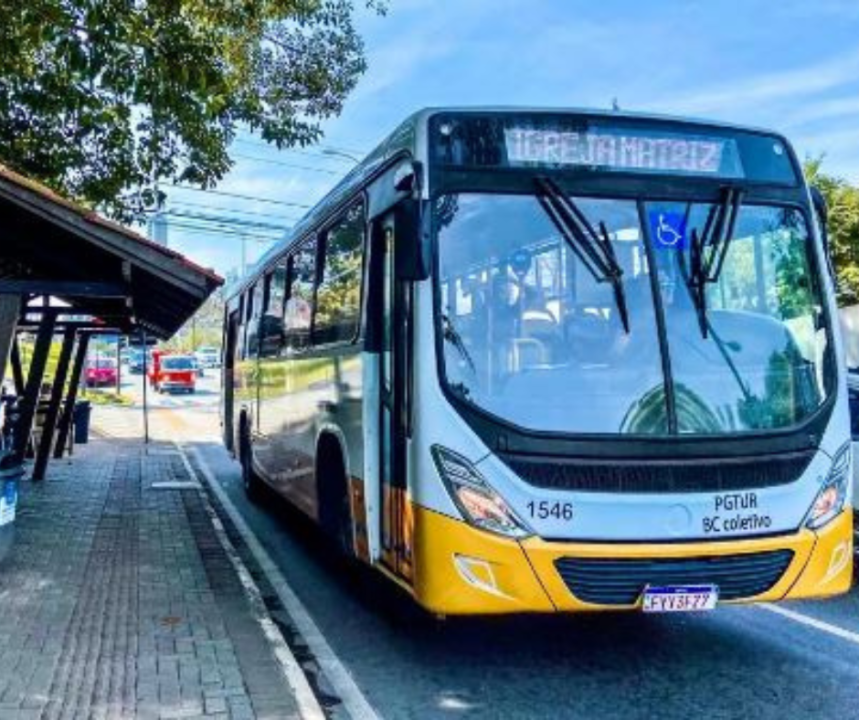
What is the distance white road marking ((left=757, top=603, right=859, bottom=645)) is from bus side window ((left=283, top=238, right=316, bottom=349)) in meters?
4.28

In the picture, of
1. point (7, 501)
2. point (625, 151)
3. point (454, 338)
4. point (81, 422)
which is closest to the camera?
point (454, 338)

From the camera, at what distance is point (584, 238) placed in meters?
5.73

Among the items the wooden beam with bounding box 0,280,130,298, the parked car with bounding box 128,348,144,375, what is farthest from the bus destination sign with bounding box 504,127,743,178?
the parked car with bounding box 128,348,144,375

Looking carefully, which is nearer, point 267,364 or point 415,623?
point 415,623

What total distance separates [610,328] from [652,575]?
1347 millimetres

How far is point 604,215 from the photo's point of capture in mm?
5809

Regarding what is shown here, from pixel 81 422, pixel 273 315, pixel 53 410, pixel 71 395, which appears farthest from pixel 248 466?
pixel 81 422

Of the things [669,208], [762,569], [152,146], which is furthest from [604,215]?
[152,146]

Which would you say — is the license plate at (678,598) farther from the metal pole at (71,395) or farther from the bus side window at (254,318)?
the metal pole at (71,395)

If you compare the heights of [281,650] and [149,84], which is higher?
[149,84]

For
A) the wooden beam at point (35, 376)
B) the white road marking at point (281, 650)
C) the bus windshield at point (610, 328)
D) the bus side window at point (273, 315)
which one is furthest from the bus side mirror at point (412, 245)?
the wooden beam at point (35, 376)

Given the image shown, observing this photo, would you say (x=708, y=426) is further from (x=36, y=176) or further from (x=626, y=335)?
(x=36, y=176)

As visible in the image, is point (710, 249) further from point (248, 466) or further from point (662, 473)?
point (248, 466)

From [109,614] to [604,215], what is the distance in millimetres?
4267
